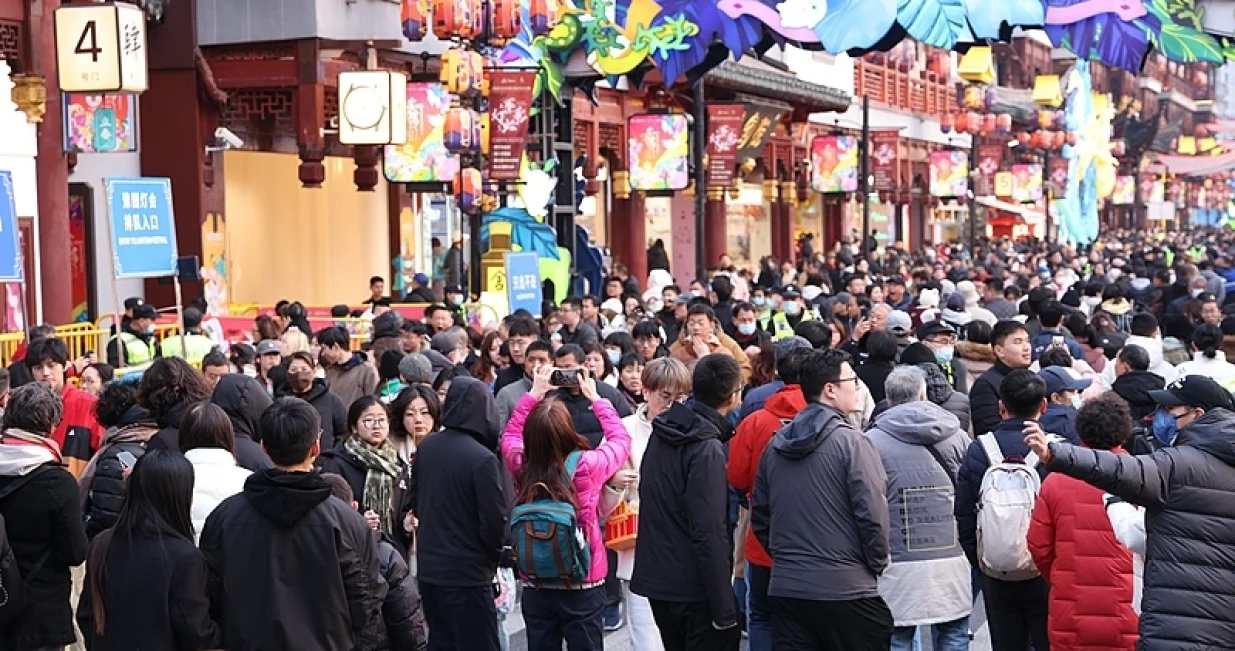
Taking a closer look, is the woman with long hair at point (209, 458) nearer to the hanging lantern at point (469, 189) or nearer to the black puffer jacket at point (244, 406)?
the black puffer jacket at point (244, 406)

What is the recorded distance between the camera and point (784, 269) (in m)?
31.9

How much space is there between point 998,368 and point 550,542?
142 inches

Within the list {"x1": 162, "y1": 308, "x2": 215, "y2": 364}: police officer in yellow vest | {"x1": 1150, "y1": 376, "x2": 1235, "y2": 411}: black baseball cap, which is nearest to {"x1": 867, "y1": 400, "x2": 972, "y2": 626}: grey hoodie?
{"x1": 1150, "y1": 376, "x2": 1235, "y2": 411}: black baseball cap

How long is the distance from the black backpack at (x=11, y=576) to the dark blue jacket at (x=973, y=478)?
11.9ft

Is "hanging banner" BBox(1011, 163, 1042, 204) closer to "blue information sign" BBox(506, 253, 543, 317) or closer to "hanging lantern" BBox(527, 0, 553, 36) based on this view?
"hanging lantern" BBox(527, 0, 553, 36)

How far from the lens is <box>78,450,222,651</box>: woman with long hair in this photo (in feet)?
20.1

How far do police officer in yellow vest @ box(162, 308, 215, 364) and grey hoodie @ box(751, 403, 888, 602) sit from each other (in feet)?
22.2

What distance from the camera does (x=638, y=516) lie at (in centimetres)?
824

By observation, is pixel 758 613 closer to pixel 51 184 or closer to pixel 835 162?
pixel 51 184

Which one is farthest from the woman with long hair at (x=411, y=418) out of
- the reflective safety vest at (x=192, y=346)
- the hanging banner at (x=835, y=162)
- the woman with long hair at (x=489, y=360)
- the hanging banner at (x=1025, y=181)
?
the hanging banner at (x=1025, y=181)

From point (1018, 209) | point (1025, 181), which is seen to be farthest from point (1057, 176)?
point (1025, 181)

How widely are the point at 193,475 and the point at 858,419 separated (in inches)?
176

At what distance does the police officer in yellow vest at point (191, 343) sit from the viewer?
14141 mm

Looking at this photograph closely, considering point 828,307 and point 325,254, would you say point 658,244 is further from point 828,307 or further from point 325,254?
point 828,307
